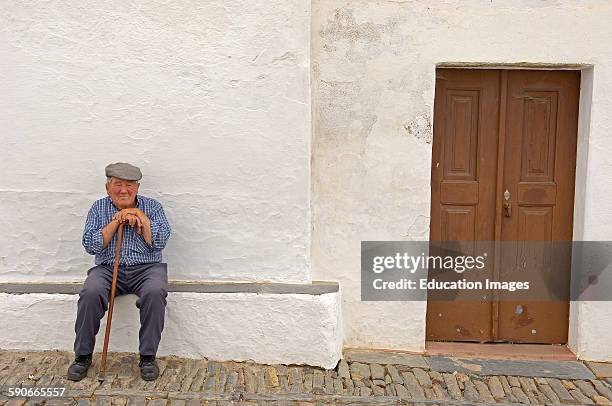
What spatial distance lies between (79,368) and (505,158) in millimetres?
3216

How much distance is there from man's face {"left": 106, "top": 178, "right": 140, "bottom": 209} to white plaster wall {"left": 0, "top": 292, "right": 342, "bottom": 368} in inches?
26.2

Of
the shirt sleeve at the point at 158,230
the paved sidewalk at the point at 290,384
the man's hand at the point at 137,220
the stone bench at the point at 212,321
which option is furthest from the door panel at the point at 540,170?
the man's hand at the point at 137,220

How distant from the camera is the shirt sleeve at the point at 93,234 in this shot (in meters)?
4.11

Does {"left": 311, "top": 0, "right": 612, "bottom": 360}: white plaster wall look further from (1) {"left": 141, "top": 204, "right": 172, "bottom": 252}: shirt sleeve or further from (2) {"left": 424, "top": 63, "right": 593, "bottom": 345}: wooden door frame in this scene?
(1) {"left": 141, "top": 204, "right": 172, "bottom": 252}: shirt sleeve

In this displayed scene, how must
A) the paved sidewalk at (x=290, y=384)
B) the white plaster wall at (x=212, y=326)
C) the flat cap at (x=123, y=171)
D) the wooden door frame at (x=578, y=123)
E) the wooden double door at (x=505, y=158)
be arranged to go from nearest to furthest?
1. the paved sidewalk at (x=290, y=384)
2. the flat cap at (x=123, y=171)
3. the white plaster wall at (x=212, y=326)
4. the wooden door frame at (x=578, y=123)
5. the wooden double door at (x=505, y=158)

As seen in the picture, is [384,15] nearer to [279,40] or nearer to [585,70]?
[279,40]

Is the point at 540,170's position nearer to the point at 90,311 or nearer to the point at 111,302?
the point at 111,302

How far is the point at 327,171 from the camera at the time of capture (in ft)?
15.2

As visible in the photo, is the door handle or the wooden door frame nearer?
the wooden door frame

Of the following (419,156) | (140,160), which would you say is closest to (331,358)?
(419,156)

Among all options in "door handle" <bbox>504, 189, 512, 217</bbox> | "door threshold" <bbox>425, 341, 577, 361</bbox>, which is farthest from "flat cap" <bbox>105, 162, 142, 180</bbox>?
"door handle" <bbox>504, 189, 512, 217</bbox>

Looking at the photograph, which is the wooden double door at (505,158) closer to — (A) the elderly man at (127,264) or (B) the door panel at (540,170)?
(B) the door panel at (540,170)

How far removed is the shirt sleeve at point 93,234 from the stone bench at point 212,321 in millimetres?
457

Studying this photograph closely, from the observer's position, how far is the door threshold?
4727 mm
